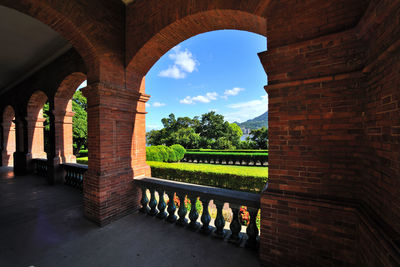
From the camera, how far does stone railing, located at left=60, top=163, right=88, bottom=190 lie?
19.7 ft

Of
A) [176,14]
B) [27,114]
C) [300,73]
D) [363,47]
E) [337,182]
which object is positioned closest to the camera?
[363,47]

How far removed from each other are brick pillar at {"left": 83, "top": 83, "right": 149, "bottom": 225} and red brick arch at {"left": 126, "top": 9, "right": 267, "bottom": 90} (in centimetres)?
66

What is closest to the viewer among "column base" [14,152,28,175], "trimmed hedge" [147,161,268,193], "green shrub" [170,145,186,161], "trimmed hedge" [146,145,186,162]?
"trimmed hedge" [147,161,268,193]

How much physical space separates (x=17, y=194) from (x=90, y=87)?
4.84 metres

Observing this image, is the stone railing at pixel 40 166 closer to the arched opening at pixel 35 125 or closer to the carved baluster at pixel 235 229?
the arched opening at pixel 35 125

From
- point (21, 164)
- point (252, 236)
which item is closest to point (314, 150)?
point (252, 236)

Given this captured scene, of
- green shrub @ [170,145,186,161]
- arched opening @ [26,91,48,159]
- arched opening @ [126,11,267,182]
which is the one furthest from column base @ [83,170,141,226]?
green shrub @ [170,145,186,161]

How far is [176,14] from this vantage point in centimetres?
334

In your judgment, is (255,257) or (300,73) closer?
(300,73)

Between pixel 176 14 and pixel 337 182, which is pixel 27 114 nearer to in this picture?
pixel 176 14

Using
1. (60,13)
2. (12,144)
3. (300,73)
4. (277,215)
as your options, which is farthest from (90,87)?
(12,144)

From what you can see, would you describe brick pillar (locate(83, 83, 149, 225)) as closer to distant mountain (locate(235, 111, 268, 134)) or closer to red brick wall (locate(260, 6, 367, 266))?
red brick wall (locate(260, 6, 367, 266))

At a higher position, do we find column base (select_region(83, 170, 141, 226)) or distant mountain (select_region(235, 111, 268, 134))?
distant mountain (select_region(235, 111, 268, 134))

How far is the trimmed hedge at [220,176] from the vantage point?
774cm
